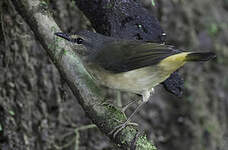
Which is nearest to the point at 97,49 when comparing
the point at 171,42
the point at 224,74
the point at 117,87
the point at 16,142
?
the point at 117,87

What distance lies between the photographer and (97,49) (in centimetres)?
318

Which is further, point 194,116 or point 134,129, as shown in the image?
point 194,116

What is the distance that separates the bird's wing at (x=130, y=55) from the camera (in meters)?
2.94

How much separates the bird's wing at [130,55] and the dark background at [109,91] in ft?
2.09

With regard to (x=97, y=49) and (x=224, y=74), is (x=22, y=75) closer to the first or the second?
(x=97, y=49)

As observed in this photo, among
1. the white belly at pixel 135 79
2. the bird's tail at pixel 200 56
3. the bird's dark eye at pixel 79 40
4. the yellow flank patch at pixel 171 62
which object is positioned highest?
the bird's dark eye at pixel 79 40

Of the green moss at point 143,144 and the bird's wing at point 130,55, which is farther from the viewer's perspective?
the bird's wing at point 130,55

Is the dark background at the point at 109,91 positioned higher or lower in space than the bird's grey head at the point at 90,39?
lower

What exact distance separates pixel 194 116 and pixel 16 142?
8.20 ft

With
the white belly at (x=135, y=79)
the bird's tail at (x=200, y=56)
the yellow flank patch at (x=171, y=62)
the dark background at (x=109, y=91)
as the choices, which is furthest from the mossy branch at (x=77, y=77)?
the bird's tail at (x=200, y=56)

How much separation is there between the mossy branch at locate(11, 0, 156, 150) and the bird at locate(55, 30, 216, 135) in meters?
0.09

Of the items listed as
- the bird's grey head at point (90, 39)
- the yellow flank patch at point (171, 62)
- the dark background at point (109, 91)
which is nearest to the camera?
the yellow flank patch at point (171, 62)

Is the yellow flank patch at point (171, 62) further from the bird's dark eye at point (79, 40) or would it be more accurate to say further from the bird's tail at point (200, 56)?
the bird's dark eye at point (79, 40)

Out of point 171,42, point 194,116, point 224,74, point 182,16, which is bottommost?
point 194,116
